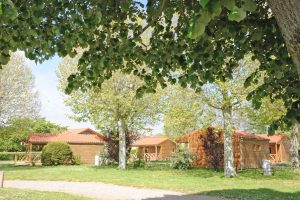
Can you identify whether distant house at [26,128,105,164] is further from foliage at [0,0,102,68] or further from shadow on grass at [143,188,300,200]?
foliage at [0,0,102,68]

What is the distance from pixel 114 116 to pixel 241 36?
2474 cm

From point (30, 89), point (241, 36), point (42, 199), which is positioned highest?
point (30, 89)

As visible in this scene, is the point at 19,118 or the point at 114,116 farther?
the point at 19,118

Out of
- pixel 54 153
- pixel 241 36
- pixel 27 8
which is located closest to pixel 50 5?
pixel 27 8

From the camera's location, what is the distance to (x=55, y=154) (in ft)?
125

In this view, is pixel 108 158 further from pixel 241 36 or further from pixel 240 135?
pixel 241 36

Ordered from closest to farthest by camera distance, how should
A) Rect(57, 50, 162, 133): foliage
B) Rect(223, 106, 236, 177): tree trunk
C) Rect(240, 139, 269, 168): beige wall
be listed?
Rect(223, 106, 236, 177): tree trunk < Rect(57, 50, 162, 133): foliage < Rect(240, 139, 269, 168): beige wall

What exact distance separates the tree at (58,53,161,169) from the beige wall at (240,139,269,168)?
933cm

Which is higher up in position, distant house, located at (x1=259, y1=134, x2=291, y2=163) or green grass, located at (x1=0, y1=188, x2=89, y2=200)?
distant house, located at (x1=259, y1=134, x2=291, y2=163)

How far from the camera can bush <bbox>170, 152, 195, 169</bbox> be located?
31.5 meters

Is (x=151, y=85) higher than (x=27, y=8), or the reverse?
(x=27, y=8)

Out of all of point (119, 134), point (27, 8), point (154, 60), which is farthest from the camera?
point (119, 134)

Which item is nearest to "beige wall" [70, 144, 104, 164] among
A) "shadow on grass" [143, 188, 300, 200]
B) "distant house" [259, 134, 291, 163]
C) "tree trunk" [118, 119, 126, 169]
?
"tree trunk" [118, 119, 126, 169]

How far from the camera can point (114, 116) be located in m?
30.9
